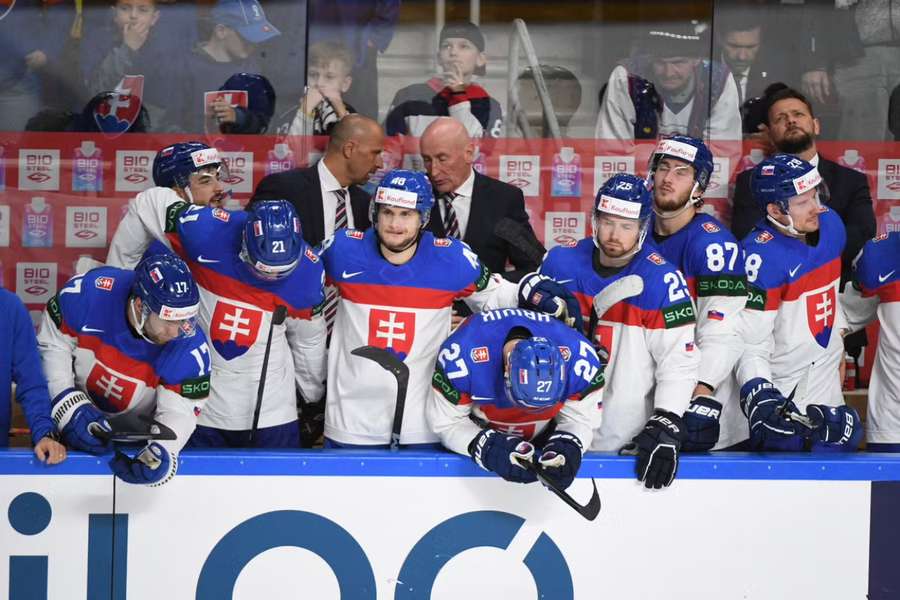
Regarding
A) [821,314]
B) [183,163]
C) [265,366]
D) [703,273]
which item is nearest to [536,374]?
[703,273]

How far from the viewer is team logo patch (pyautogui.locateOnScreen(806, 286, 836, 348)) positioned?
436cm

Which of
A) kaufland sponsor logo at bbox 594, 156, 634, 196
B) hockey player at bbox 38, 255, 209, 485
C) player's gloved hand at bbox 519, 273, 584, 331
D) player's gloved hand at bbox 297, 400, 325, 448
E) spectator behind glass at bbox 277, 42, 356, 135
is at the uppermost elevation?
spectator behind glass at bbox 277, 42, 356, 135

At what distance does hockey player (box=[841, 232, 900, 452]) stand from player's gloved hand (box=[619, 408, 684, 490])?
1071 mm

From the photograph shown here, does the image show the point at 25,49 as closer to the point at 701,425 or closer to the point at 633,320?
the point at 633,320

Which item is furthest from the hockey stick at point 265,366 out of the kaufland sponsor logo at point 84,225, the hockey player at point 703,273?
the kaufland sponsor logo at point 84,225

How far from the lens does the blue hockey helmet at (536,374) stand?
353 centimetres

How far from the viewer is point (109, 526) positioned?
3699mm

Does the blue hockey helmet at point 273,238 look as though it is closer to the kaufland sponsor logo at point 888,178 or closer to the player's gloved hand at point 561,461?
the player's gloved hand at point 561,461

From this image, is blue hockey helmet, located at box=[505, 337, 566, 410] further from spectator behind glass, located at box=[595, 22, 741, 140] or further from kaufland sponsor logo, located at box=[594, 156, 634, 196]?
spectator behind glass, located at box=[595, 22, 741, 140]

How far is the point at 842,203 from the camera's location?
17.3ft

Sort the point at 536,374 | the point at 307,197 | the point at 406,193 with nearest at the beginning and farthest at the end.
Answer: the point at 536,374 → the point at 406,193 → the point at 307,197

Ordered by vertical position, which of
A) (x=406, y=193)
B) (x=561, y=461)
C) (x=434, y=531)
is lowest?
(x=434, y=531)

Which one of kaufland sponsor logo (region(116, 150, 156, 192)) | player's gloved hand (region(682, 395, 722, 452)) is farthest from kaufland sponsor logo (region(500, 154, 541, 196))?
player's gloved hand (region(682, 395, 722, 452))

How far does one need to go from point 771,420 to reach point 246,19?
307 cm
